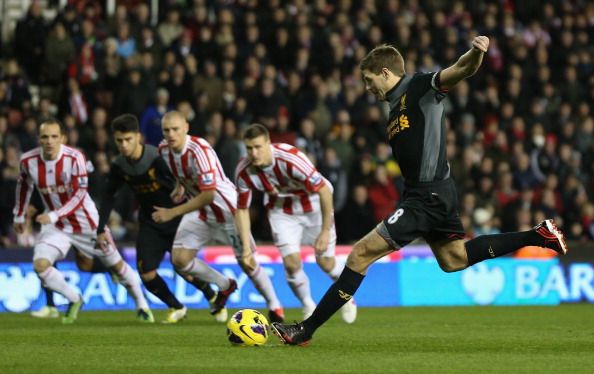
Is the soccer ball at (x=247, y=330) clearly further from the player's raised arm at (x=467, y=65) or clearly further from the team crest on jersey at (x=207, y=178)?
the team crest on jersey at (x=207, y=178)

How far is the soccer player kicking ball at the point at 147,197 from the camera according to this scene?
40.9 feet

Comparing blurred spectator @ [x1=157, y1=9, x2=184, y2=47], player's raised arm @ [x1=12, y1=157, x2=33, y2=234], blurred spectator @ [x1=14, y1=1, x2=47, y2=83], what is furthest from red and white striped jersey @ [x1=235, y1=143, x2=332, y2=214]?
blurred spectator @ [x1=157, y1=9, x2=184, y2=47]

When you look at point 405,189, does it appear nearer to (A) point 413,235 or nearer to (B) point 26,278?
(A) point 413,235

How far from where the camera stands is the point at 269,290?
12.5 metres

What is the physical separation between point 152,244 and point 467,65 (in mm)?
5460

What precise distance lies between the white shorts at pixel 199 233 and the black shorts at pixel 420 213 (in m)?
3.75

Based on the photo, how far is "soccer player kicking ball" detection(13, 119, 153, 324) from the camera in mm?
12914

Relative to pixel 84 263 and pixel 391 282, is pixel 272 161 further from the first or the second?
pixel 391 282

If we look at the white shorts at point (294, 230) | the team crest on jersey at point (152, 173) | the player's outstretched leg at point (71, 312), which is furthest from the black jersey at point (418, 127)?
the player's outstretched leg at point (71, 312)

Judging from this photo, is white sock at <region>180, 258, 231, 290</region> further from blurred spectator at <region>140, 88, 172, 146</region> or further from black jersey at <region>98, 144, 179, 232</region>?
blurred spectator at <region>140, 88, 172, 146</region>

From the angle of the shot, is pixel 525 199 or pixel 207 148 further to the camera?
pixel 525 199

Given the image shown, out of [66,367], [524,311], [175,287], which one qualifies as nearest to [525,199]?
[524,311]

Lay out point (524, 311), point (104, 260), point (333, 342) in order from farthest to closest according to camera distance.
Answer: point (524, 311)
point (104, 260)
point (333, 342)

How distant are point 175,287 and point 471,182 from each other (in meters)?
5.90
